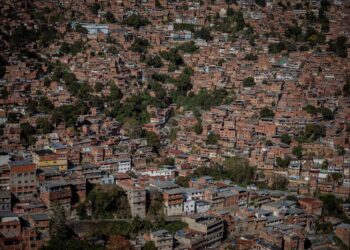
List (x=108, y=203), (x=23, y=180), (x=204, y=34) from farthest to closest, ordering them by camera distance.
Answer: (x=204, y=34)
(x=23, y=180)
(x=108, y=203)

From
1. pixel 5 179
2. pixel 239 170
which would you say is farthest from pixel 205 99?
pixel 5 179

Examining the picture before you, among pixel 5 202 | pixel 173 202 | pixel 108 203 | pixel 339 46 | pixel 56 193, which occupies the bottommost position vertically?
pixel 173 202

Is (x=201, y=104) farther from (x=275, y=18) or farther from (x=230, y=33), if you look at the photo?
(x=275, y=18)

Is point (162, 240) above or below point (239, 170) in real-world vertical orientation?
below

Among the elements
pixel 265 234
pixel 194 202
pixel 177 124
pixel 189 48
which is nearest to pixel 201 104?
pixel 177 124

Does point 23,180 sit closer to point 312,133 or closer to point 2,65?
point 312,133

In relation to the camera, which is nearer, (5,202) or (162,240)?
(162,240)

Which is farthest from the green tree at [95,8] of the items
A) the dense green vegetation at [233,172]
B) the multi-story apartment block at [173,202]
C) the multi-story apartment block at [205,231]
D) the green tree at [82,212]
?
the multi-story apartment block at [205,231]

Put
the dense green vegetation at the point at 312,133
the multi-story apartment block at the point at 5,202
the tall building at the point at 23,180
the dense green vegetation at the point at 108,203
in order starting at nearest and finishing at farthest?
the multi-story apartment block at the point at 5,202 → the dense green vegetation at the point at 108,203 → the tall building at the point at 23,180 → the dense green vegetation at the point at 312,133

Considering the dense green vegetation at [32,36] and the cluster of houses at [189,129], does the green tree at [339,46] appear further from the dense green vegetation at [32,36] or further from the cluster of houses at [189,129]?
the dense green vegetation at [32,36]

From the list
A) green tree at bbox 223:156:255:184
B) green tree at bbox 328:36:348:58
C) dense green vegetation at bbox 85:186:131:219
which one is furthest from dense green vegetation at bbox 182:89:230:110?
dense green vegetation at bbox 85:186:131:219

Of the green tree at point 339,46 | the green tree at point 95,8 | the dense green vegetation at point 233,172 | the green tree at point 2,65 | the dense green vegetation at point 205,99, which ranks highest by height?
the green tree at point 95,8
